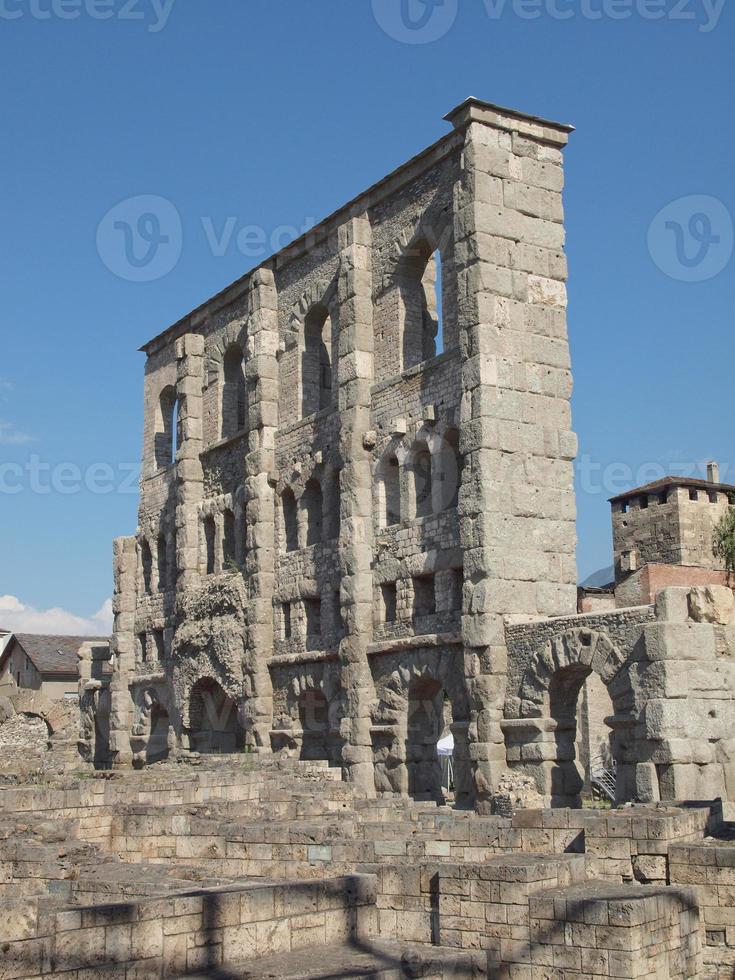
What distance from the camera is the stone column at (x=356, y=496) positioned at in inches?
926

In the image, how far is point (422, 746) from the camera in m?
22.8

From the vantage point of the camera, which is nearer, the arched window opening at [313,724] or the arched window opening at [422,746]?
the arched window opening at [422,746]

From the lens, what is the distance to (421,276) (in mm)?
25172

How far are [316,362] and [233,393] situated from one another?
423 cm

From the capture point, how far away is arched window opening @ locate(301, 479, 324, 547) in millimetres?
26875

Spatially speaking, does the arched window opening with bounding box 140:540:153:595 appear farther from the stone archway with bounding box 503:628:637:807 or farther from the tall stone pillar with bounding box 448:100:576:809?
the stone archway with bounding box 503:628:637:807

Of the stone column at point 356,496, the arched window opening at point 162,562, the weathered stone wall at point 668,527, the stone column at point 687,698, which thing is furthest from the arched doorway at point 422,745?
the weathered stone wall at point 668,527

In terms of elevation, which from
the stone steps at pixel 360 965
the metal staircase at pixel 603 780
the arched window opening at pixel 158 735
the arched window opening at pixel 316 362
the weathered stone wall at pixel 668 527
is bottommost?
the metal staircase at pixel 603 780

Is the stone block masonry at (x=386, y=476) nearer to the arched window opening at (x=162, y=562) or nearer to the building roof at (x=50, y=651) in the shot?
the arched window opening at (x=162, y=562)

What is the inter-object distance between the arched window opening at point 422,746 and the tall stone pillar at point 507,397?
237 centimetres

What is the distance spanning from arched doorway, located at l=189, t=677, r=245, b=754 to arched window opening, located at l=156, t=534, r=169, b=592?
13.4 feet

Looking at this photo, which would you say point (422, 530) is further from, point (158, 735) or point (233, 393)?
point (158, 735)

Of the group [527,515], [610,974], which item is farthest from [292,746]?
[610,974]

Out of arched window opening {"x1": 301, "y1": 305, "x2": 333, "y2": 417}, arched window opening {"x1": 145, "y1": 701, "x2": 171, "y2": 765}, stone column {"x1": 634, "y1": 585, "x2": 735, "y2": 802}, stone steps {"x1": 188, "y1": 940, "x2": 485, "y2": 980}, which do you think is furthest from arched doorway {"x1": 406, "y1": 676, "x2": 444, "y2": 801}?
stone steps {"x1": 188, "y1": 940, "x2": 485, "y2": 980}
